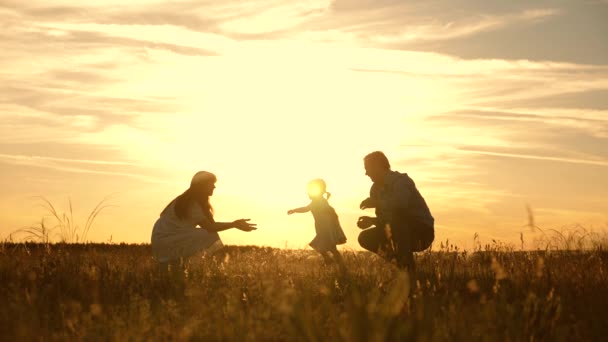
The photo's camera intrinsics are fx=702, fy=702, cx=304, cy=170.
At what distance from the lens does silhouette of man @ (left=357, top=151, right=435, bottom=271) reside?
920cm

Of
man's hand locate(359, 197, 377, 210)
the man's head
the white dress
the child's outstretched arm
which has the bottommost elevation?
the white dress

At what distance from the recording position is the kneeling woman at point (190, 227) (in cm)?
914

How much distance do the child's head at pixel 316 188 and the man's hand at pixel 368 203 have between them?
11.8 feet

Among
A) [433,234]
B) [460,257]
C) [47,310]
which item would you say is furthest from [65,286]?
[460,257]

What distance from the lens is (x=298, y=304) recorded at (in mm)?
3031

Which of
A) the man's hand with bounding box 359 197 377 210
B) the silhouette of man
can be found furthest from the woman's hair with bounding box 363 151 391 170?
the man's hand with bounding box 359 197 377 210

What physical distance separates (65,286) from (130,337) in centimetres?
281

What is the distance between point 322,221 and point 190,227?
397 cm

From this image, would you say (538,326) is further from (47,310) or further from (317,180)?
(317,180)

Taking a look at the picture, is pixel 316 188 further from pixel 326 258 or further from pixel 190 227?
pixel 190 227

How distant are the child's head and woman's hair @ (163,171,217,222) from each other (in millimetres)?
4129

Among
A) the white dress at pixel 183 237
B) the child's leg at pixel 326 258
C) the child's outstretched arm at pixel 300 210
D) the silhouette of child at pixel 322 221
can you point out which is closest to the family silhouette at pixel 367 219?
the white dress at pixel 183 237

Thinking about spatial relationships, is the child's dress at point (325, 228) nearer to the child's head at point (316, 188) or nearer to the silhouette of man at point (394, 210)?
the child's head at point (316, 188)

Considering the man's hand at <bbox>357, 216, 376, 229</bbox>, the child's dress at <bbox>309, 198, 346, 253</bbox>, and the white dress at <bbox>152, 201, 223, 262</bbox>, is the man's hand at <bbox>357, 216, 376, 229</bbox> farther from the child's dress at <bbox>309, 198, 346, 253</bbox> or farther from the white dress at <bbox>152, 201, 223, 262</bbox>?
the child's dress at <bbox>309, 198, 346, 253</bbox>
